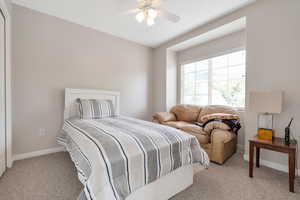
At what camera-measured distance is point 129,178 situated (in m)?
1.12

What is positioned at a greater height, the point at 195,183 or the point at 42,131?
the point at 42,131

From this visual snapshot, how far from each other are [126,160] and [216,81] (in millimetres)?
3086

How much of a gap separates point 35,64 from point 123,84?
5.96 ft

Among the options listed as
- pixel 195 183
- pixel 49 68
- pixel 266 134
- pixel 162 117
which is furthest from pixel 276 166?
pixel 49 68

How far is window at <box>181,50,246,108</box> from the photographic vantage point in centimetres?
298

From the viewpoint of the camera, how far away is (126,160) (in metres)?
1.12

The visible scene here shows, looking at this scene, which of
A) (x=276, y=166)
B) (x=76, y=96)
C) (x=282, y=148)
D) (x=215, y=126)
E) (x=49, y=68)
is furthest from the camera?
(x=76, y=96)

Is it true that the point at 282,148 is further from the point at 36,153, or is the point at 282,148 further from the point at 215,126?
the point at 36,153

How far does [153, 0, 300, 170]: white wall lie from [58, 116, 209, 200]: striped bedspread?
1.55m

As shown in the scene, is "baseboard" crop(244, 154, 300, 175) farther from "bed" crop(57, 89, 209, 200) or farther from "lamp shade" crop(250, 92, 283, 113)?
"bed" crop(57, 89, 209, 200)

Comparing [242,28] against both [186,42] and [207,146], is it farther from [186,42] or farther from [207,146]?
[207,146]

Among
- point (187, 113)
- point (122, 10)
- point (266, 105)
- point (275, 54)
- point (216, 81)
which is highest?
point (122, 10)

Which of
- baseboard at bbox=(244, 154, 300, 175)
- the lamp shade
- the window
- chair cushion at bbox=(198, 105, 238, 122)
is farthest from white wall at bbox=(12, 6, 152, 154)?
baseboard at bbox=(244, 154, 300, 175)

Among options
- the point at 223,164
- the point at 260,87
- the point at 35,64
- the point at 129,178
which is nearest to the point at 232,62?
the point at 260,87
